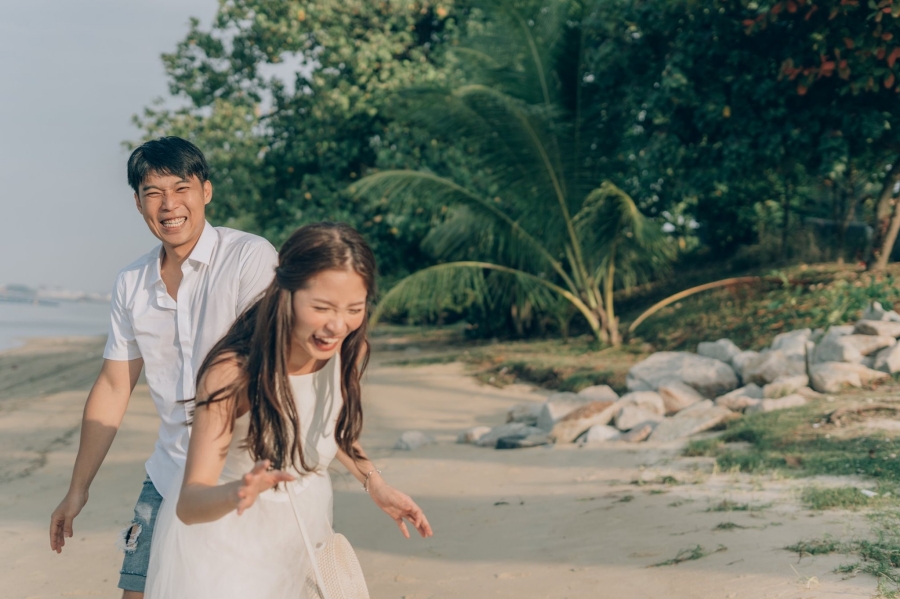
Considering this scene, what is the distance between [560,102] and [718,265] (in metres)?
4.57

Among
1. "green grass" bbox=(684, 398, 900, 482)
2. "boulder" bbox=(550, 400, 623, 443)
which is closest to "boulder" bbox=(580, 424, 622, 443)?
"boulder" bbox=(550, 400, 623, 443)

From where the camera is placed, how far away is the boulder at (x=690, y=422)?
7.18 meters

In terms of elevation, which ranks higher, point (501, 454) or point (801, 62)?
point (801, 62)

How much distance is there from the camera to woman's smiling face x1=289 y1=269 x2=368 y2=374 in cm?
221

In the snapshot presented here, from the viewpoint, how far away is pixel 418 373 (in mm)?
12516

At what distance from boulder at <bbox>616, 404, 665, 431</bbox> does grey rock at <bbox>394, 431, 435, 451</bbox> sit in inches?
67.6

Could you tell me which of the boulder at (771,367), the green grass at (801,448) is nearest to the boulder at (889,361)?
the boulder at (771,367)

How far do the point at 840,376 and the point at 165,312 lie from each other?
21.4 feet

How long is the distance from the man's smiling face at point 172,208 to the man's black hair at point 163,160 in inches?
0.7

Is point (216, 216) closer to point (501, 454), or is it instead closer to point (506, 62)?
point (506, 62)

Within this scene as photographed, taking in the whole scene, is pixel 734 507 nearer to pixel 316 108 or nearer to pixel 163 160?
pixel 163 160

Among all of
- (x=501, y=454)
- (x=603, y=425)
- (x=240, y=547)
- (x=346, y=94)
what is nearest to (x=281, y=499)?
(x=240, y=547)

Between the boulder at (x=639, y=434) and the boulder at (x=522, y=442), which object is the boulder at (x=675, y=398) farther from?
the boulder at (x=522, y=442)

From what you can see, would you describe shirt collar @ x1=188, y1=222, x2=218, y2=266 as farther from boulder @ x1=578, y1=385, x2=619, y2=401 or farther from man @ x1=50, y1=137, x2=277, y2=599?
boulder @ x1=578, y1=385, x2=619, y2=401
